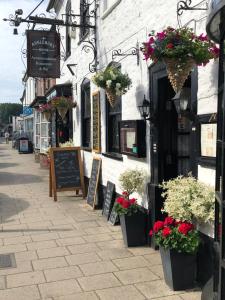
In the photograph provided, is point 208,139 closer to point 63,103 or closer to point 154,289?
point 154,289

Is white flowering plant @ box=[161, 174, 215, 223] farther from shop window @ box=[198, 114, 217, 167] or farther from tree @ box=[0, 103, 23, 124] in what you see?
tree @ box=[0, 103, 23, 124]

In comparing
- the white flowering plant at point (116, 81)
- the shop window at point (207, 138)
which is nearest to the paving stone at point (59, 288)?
the shop window at point (207, 138)

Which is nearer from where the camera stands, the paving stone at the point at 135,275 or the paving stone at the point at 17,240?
the paving stone at the point at 135,275

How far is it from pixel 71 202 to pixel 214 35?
296 inches

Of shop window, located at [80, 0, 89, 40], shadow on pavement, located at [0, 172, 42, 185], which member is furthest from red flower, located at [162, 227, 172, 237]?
shadow on pavement, located at [0, 172, 42, 185]

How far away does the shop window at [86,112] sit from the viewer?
10.9 meters

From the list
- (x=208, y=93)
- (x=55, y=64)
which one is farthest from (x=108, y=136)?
(x=208, y=93)

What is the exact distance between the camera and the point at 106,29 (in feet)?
29.1

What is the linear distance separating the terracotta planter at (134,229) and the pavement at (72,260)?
0.13m

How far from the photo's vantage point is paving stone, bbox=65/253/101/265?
5.70 m

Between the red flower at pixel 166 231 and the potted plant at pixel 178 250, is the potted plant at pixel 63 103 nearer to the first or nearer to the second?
the potted plant at pixel 178 250

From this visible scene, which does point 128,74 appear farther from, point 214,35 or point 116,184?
point 214,35

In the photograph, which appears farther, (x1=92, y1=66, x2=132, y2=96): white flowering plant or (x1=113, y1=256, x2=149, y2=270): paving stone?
(x1=92, y1=66, x2=132, y2=96): white flowering plant

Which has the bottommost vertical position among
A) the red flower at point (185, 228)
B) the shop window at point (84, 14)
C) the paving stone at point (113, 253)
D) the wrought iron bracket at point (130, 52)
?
the paving stone at point (113, 253)
